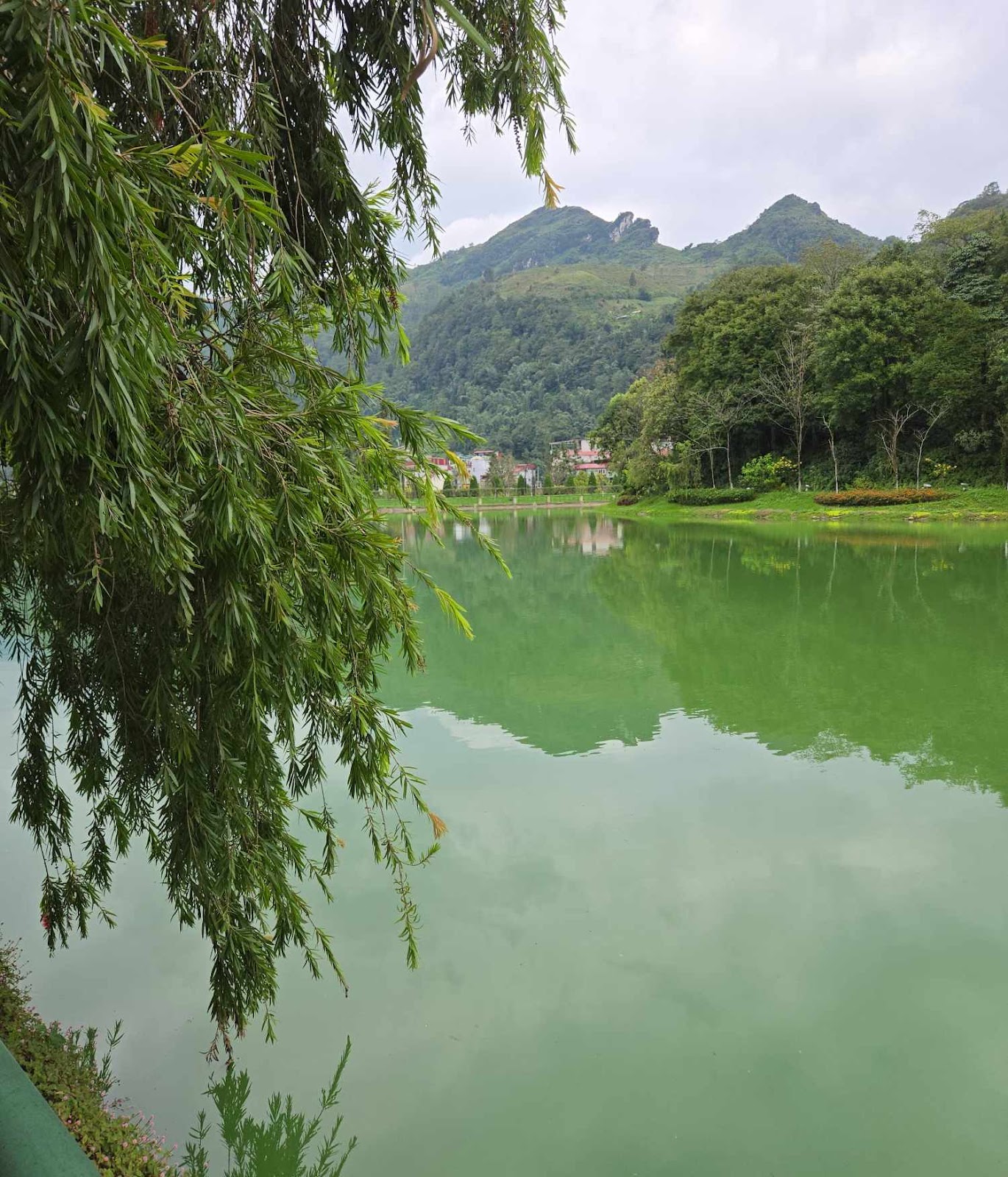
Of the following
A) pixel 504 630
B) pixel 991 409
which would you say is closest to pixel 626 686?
pixel 504 630

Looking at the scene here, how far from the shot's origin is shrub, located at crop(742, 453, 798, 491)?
98.5ft

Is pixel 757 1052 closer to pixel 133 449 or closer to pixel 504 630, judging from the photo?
pixel 133 449

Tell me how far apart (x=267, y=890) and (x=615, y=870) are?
2.25 m

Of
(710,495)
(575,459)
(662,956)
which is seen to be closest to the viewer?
(662,956)

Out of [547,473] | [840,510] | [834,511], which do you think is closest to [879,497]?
[840,510]

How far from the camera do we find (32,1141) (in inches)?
39.1

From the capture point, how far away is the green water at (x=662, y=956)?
91.5 inches

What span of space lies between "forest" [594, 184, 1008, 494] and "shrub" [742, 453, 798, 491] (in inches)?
2.3

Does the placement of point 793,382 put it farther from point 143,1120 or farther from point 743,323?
point 143,1120

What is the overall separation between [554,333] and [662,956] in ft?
274

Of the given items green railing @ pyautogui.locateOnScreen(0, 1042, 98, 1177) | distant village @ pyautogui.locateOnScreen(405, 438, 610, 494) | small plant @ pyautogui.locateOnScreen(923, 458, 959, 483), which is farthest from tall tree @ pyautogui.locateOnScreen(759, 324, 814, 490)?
green railing @ pyautogui.locateOnScreen(0, 1042, 98, 1177)

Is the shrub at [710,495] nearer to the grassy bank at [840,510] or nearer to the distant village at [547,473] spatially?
the grassy bank at [840,510]

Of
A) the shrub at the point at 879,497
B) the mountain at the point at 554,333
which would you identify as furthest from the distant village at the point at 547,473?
the shrub at the point at 879,497

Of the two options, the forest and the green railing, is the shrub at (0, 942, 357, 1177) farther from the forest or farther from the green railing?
the forest
